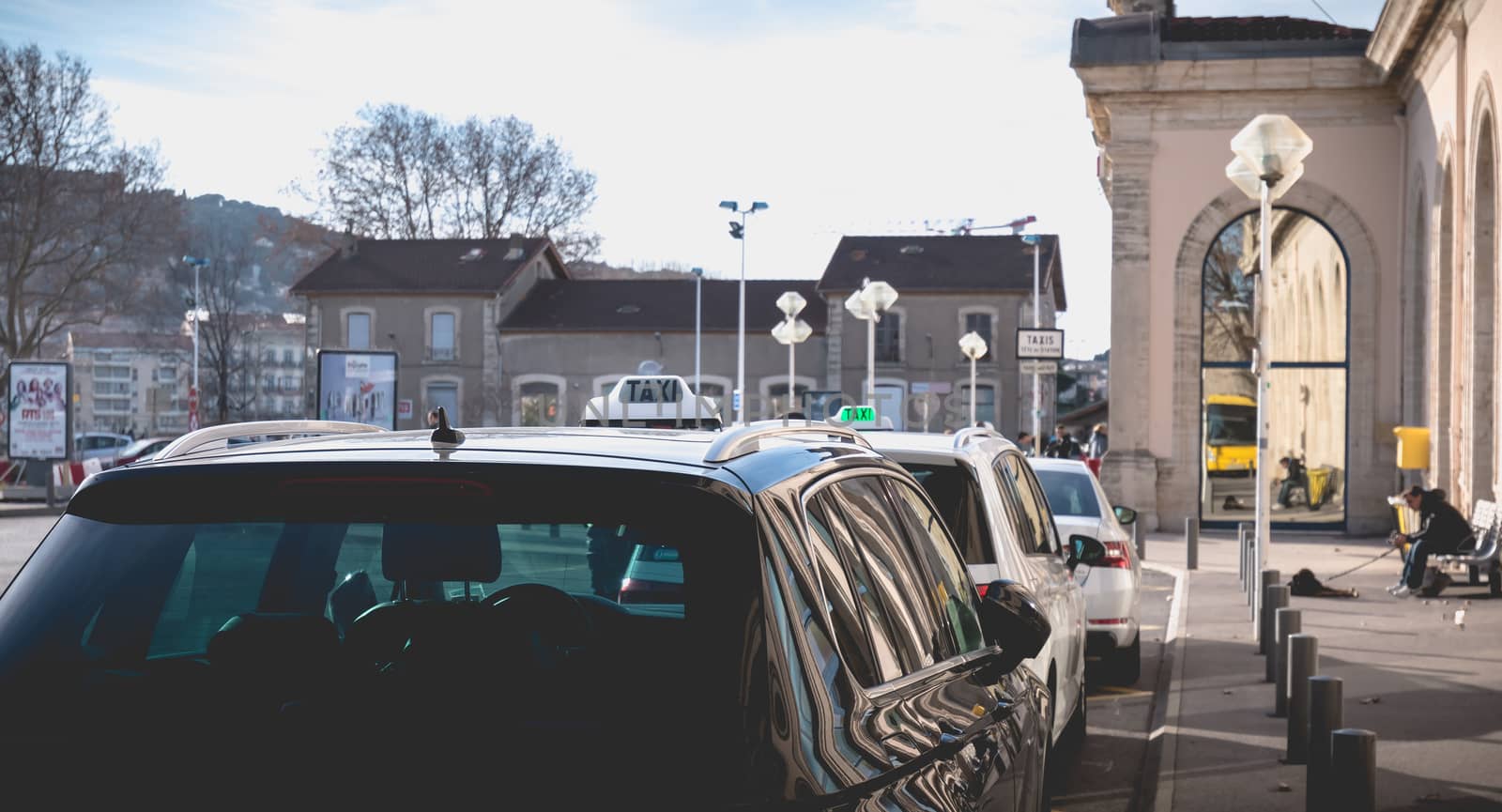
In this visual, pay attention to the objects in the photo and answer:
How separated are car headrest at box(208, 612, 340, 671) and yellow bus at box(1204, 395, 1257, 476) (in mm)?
29334

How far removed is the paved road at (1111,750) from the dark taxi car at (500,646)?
472cm

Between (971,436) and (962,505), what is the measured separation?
2.05 ft

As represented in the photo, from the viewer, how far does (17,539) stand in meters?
24.1

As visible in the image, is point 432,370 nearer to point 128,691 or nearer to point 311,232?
point 311,232

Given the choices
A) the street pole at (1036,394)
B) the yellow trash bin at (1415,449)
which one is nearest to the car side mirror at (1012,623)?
the yellow trash bin at (1415,449)

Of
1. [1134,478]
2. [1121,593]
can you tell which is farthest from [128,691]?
[1134,478]

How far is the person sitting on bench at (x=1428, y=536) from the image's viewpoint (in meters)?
17.1

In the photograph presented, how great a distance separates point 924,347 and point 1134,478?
118 feet

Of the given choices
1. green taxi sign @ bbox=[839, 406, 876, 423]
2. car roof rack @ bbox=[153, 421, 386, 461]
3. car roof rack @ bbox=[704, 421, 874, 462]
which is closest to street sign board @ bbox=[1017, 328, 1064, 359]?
green taxi sign @ bbox=[839, 406, 876, 423]

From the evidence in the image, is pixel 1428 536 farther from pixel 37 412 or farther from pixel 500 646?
pixel 37 412

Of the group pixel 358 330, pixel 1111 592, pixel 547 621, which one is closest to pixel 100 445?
pixel 358 330

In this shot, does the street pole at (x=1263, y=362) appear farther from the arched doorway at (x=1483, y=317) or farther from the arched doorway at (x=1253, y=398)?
the arched doorway at (x=1253, y=398)

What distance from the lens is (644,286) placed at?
72812 millimetres

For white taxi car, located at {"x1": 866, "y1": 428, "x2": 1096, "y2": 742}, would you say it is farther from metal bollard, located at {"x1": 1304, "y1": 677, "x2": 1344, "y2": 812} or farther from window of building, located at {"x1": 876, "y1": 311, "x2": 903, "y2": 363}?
window of building, located at {"x1": 876, "y1": 311, "x2": 903, "y2": 363}
